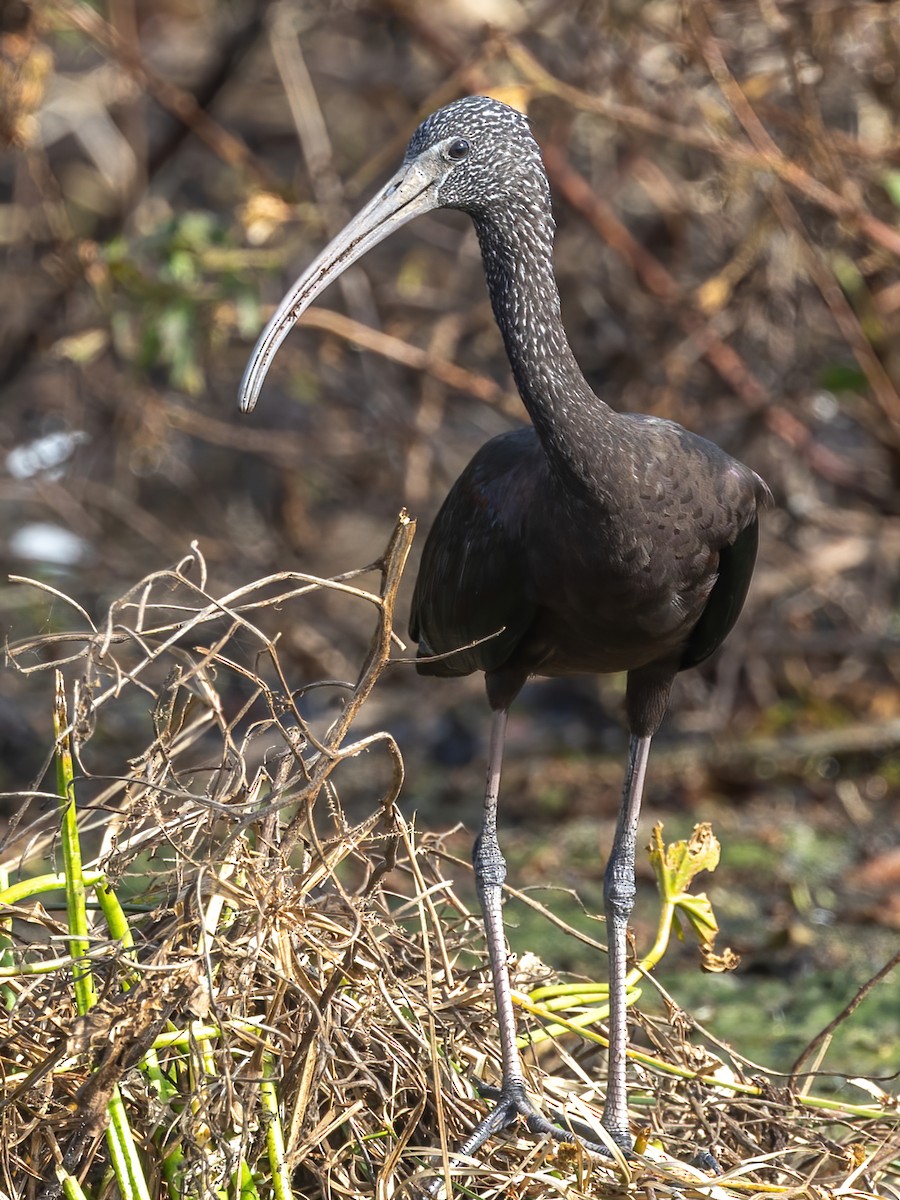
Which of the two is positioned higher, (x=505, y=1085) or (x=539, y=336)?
(x=539, y=336)

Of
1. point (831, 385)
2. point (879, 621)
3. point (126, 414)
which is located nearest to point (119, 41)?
point (126, 414)

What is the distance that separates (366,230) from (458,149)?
0.25 meters

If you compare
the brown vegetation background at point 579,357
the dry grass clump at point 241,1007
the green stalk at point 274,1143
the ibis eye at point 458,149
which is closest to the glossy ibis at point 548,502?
the ibis eye at point 458,149

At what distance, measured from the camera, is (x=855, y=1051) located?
448 cm

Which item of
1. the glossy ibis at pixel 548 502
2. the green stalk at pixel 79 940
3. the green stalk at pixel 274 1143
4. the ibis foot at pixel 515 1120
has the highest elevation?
the glossy ibis at pixel 548 502

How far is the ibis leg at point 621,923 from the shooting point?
3.48m

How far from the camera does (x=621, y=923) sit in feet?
12.6

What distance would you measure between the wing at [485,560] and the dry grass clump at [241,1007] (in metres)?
0.61

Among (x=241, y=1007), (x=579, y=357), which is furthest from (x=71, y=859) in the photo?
(x=579, y=357)

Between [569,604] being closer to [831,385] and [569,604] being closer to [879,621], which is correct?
[831,385]

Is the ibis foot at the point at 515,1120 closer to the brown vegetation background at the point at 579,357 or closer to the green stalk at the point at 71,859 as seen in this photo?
the green stalk at the point at 71,859

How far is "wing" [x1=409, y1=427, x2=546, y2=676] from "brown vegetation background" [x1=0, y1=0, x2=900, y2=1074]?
1.96 meters

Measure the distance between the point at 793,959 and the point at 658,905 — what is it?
0.64 m

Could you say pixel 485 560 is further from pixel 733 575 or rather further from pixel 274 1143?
pixel 274 1143
